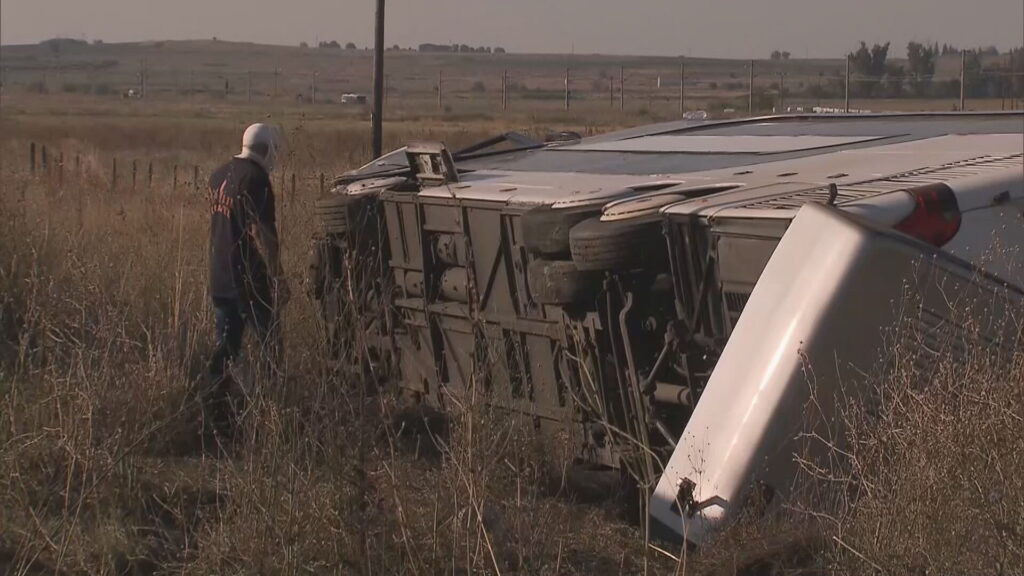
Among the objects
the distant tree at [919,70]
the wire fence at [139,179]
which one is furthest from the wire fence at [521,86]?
the wire fence at [139,179]

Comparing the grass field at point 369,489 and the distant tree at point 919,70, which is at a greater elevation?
the distant tree at point 919,70

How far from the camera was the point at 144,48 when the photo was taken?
14262 cm

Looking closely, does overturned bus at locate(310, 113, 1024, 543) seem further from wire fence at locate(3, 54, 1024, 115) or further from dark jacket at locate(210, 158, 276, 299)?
wire fence at locate(3, 54, 1024, 115)

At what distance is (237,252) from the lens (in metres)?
7.21

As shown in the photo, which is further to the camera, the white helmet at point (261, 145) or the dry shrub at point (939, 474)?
the white helmet at point (261, 145)

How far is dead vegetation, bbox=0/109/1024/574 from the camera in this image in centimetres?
412

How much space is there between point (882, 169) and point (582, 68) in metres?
119

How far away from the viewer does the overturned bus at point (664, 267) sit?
4695 mm

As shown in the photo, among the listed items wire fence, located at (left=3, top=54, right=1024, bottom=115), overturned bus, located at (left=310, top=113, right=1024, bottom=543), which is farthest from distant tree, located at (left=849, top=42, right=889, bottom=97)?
overturned bus, located at (left=310, top=113, right=1024, bottom=543)

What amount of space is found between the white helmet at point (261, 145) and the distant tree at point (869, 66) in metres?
26.0

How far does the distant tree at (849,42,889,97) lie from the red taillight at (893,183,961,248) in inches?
1076

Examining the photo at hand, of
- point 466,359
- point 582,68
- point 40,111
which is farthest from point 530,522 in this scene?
point 582,68

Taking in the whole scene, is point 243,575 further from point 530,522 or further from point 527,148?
point 527,148

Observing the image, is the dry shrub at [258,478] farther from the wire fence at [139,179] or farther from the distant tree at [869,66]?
the distant tree at [869,66]
